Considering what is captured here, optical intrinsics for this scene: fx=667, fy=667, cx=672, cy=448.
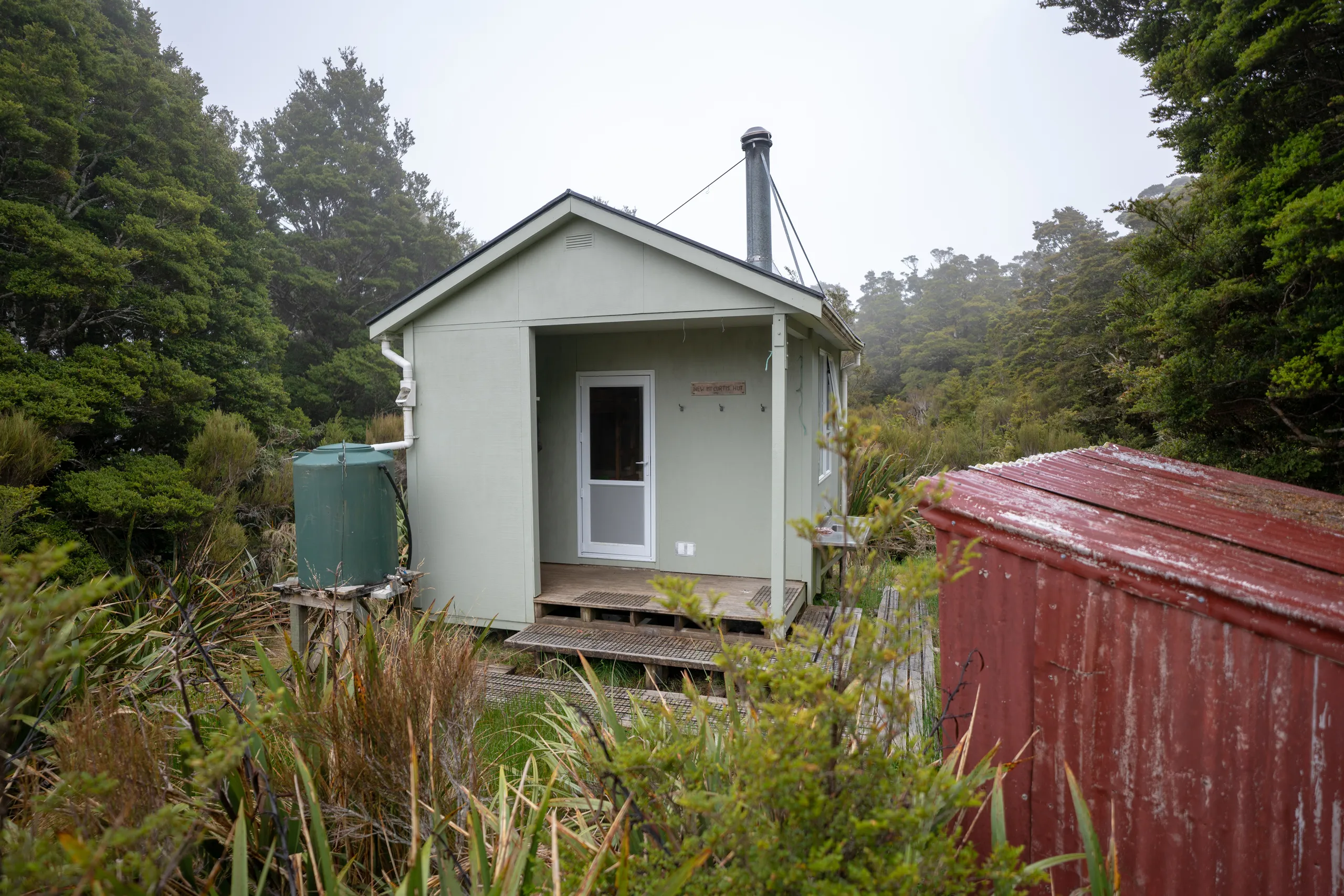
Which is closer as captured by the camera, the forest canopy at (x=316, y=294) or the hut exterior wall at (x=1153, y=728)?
the hut exterior wall at (x=1153, y=728)

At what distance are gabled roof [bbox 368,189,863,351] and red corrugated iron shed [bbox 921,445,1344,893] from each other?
3087 millimetres

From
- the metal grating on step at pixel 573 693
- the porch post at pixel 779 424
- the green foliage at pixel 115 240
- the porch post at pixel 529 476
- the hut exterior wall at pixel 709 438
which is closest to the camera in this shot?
the metal grating on step at pixel 573 693

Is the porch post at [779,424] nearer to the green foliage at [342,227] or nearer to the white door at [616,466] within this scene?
the white door at [616,466]

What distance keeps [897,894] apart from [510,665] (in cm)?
468

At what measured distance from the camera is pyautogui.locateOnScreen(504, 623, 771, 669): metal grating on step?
510cm

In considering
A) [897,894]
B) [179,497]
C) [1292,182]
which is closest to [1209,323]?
[1292,182]

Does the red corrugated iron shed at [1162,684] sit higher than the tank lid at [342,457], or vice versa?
the tank lid at [342,457]

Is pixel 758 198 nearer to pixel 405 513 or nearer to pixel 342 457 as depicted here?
pixel 405 513

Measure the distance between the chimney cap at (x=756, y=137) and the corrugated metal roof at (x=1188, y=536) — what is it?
5.81 metres

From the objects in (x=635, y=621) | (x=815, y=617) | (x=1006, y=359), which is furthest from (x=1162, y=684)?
(x=1006, y=359)

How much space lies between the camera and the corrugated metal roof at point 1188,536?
1.72 meters

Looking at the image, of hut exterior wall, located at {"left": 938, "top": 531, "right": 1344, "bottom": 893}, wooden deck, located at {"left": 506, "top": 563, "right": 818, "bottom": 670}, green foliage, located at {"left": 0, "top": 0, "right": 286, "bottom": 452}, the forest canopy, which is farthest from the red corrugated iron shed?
green foliage, located at {"left": 0, "top": 0, "right": 286, "bottom": 452}

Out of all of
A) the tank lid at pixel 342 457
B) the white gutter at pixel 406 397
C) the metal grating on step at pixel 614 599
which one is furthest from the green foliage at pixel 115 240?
the metal grating on step at pixel 614 599

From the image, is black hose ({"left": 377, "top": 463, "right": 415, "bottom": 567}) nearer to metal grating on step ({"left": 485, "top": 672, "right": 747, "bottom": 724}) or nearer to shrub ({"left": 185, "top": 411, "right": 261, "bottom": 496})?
metal grating on step ({"left": 485, "top": 672, "right": 747, "bottom": 724})
